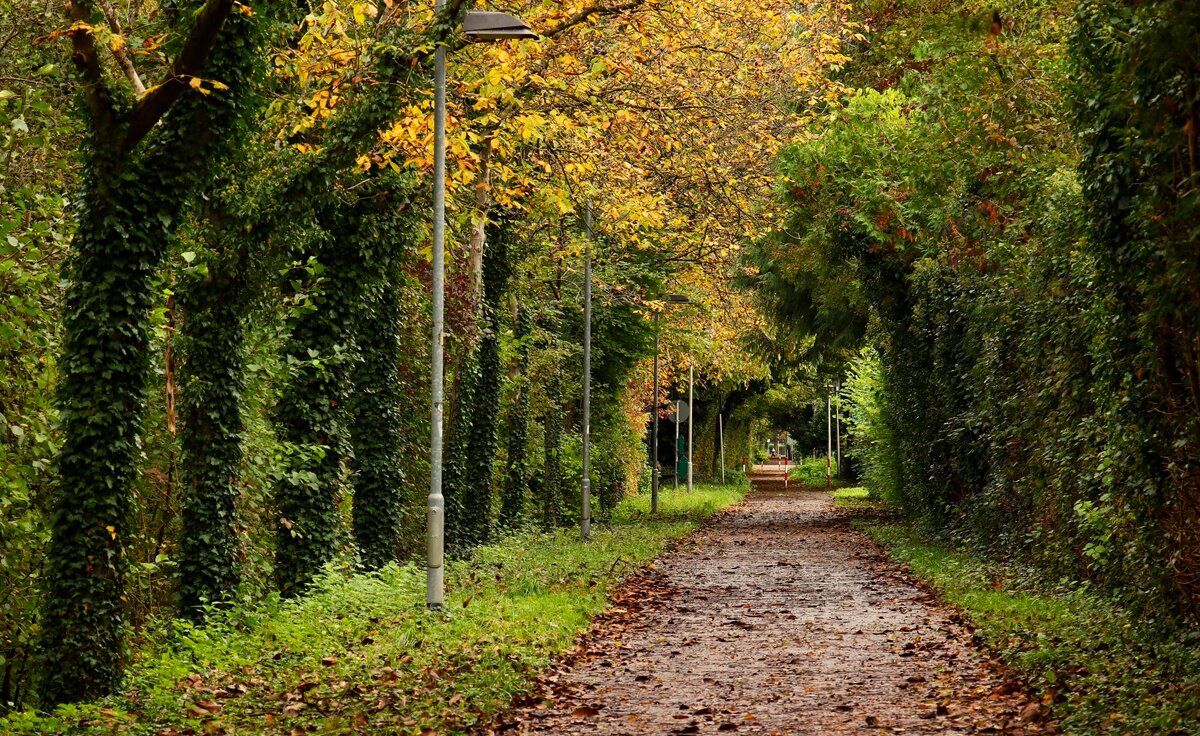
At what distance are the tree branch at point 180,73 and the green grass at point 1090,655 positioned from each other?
8606mm

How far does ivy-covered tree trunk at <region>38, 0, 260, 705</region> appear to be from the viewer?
38.0 ft

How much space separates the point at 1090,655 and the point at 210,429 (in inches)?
372

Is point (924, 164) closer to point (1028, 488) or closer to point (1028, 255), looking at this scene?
point (1028, 255)

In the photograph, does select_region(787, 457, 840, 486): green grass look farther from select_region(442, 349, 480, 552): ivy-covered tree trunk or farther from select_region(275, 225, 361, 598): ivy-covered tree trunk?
select_region(275, 225, 361, 598): ivy-covered tree trunk

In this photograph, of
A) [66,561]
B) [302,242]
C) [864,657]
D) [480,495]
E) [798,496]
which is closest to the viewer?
[66,561]

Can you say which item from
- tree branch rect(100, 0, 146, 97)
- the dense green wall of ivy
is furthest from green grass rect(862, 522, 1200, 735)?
tree branch rect(100, 0, 146, 97)

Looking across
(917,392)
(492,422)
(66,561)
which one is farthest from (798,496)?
(66,561)

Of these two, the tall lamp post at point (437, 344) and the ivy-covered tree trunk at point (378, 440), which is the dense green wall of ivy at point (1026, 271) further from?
the ivy-covered tree trunk at point (378, 440)

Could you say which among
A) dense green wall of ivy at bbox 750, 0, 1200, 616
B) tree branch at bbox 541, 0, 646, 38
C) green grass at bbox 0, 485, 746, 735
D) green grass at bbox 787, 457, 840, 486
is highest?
tree branch at bbox 541, 0, 646, 38

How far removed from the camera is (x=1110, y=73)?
33.1ft

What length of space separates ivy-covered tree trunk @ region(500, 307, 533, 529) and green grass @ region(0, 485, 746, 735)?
11007 millimetres

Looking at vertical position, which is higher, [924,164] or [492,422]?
[924,164]

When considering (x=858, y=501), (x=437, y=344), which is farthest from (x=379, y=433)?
(x=858, y=501)

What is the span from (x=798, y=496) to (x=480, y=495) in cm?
3873
